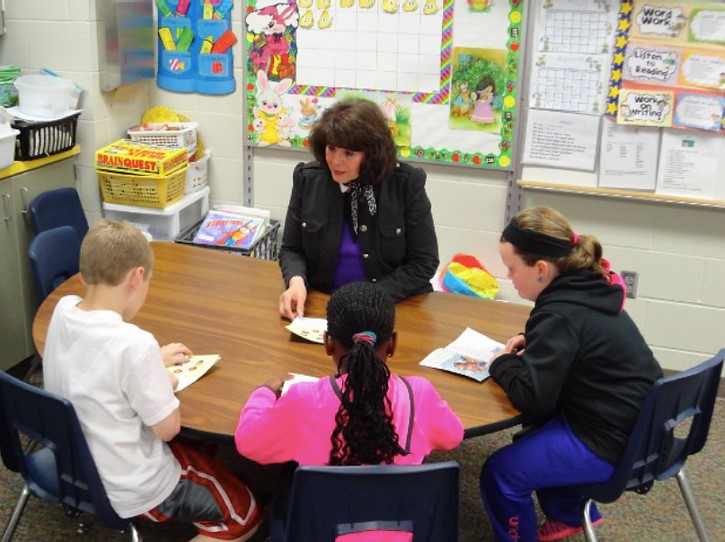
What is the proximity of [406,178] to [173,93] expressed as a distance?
1775mm

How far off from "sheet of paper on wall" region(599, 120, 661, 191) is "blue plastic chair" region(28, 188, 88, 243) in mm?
2147

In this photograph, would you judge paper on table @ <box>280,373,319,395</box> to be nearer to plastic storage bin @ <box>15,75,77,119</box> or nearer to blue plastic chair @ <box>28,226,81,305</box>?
blue plastic chair @ <box>28,226,81,305</box>

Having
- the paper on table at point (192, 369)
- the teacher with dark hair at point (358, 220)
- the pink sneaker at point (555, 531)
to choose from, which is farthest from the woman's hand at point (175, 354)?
the pink sneaker at point (555, 531)

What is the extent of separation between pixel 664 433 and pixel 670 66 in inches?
69.9

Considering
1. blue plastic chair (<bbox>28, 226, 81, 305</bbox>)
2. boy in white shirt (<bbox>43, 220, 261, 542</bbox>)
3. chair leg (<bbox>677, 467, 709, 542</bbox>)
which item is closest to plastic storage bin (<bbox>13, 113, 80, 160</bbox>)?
blue plastic chair (<bbox>28, 226, 81, 305</bbox>)

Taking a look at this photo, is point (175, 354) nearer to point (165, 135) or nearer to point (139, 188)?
point (139, 188)

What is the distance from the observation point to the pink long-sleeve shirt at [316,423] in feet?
5.56

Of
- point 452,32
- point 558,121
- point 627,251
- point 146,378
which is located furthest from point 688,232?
point 146,378

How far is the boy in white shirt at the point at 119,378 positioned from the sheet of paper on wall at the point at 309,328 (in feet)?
1.35

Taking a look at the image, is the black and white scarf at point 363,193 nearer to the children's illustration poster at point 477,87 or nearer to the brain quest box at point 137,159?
the children's illustration poster at point 477,87

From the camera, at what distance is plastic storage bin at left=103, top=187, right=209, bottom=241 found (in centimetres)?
373

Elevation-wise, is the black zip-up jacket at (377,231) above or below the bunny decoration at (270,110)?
below

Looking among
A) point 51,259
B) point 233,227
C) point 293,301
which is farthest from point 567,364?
point 233,227

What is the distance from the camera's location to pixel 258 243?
3781mm
